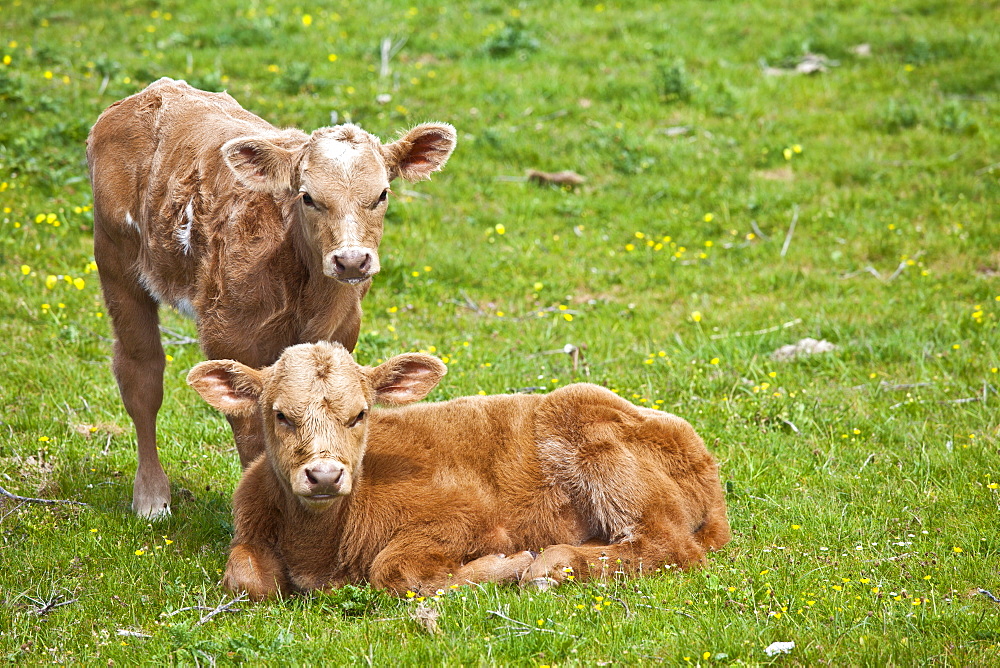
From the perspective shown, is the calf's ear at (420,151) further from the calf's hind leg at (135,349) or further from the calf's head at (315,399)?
the calf's hind leg at (135,349)

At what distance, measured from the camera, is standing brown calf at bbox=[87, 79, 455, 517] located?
6.11 m

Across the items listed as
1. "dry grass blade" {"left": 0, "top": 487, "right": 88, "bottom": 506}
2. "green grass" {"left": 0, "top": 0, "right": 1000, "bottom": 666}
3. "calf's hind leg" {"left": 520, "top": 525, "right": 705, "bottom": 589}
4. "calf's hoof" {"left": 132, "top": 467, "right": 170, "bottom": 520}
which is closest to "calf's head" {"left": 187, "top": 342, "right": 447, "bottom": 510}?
"green grass" {"left": 0, "top": 0, "right": 1000, "bottom": 666}

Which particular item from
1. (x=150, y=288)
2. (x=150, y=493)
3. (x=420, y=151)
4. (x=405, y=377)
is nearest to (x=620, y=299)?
(x=420, y=151)

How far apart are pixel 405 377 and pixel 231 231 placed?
139 cm

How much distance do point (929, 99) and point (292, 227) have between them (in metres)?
10.3

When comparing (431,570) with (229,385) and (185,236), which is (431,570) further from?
(185,236)

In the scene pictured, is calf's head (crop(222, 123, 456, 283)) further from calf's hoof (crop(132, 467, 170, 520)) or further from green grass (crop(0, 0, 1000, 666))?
calf's hoof (crop(132, 467, 170, 520))

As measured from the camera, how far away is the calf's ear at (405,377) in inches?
234

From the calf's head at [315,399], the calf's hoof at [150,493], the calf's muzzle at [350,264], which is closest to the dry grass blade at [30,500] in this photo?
the calf's hoof at [150,493]

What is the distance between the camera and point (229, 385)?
5.80 meters

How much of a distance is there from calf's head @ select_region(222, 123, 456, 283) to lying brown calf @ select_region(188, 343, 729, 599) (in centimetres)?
57

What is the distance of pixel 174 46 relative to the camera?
1505 centimetres

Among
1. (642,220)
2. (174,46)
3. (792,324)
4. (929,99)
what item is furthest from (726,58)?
(174,46)

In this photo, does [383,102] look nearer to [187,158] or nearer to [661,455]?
[187,158]
